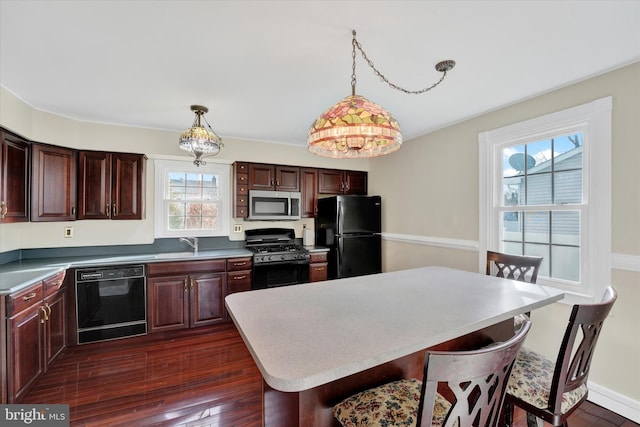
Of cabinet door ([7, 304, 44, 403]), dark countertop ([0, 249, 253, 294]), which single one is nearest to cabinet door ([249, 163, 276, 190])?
dark countertop ([0, 249, 253, 294])

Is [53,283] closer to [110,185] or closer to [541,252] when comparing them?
[110,185]

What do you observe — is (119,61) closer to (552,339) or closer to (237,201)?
(237,201)

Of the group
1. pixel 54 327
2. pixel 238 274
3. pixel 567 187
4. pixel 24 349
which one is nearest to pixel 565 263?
pixel 567 187

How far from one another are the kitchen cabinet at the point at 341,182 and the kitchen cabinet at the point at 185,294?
190 cm

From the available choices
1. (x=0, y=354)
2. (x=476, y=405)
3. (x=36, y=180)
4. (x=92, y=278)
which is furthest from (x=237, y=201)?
(x=476, y=405)

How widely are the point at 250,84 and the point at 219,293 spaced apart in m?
2.38

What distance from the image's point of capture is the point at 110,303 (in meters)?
2.93

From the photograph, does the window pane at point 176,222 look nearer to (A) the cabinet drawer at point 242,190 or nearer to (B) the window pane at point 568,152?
(A) the cabinet drawer at point 242,190

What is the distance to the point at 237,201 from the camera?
379 cm

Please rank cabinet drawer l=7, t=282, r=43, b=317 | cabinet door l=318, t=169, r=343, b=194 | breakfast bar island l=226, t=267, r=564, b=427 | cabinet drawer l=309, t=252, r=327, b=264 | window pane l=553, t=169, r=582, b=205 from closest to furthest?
breakfast bar island l=226, t=267, r=564, b=427 → cabinet drawer l=7, t=282, r=43, b=317 → window pane l=553, t=169, r=582, b=205 → cabinet drawer l=309, t=252, r=327, b=264 → cabinet door l=318, t=169, r=343, b=194

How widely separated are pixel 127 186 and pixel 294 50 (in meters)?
2.65

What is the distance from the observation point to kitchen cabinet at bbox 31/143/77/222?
8.89ft

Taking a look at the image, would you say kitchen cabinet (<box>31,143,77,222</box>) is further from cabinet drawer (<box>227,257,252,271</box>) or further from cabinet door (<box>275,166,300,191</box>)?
cabinet door (<box>275,166,300,191</box>)

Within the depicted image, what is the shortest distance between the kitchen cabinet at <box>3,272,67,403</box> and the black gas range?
185 centimetres
